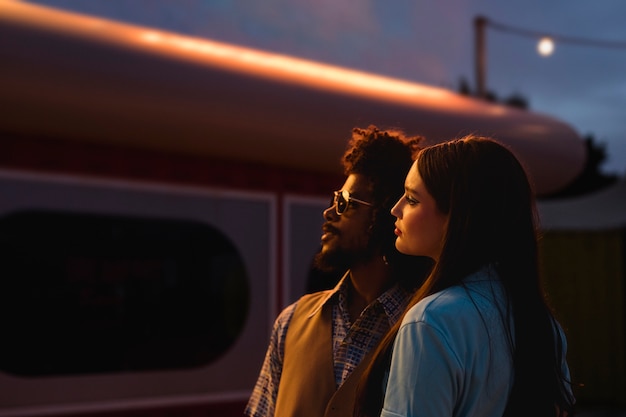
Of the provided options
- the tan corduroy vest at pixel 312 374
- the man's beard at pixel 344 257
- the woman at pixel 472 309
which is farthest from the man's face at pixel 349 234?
the woman at pixel 472 309

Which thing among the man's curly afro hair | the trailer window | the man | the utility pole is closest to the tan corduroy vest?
the man

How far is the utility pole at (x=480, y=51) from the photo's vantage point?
877cm

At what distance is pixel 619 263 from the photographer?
8.05 m

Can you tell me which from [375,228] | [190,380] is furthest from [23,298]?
[375,228]

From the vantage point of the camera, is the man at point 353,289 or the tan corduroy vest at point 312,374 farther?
the man at point 353,289

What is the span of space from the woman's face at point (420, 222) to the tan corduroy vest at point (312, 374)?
0.38 metres

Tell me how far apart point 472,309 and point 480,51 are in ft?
27.9

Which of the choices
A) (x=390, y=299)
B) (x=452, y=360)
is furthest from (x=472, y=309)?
(x=390, y=299)

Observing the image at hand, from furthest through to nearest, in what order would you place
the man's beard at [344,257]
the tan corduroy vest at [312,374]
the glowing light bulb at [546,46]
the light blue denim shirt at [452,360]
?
the glowing light bulb at [546,46] < the man's beard at [344,257] < the tan corduroy vest at [312,374] < the light blue denim shirt at [452,360]

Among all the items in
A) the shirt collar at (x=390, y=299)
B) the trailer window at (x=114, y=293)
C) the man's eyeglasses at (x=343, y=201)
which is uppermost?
the man's eyeglasses at (x=343, y=201)

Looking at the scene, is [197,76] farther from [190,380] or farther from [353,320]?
[353,320]

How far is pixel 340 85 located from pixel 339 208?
7.84 feet

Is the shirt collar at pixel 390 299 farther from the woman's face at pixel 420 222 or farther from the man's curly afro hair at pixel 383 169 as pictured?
the woman's face at pixel 420 222

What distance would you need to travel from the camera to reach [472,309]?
1.14m
